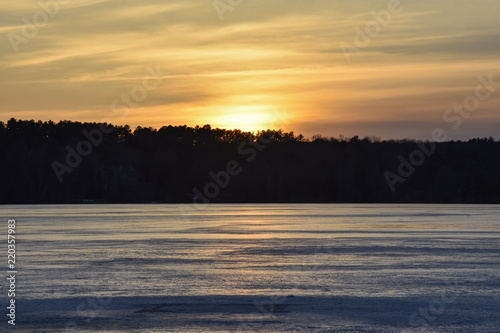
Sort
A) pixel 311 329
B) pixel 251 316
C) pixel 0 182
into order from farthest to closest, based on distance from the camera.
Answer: pixel 0 182
pixel 251 316
pixel 311 329

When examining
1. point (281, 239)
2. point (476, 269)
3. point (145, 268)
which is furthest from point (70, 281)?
point (281, 239)

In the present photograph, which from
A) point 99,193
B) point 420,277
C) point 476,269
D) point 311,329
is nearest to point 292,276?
point 420,277

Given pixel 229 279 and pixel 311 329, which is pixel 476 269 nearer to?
pixel 229 279

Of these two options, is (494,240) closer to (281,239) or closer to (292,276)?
(281,239)

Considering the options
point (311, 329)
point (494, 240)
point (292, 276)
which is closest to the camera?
point (311, 329)

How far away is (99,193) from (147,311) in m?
186

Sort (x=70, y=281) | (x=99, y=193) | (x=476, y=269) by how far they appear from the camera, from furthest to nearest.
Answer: (x=99, y=193) < (x=476, y=269) < (x=70, y=281)

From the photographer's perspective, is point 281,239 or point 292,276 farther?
point 281,239

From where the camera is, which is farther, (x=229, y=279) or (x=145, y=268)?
(x=145, y=268)

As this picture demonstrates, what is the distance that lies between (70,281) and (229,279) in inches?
187

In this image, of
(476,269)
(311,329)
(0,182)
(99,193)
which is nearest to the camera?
(311,329)

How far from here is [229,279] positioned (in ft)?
72.9

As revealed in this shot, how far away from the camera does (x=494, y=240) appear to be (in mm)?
38812

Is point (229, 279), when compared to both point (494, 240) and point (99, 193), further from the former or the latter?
point (99, 193)
